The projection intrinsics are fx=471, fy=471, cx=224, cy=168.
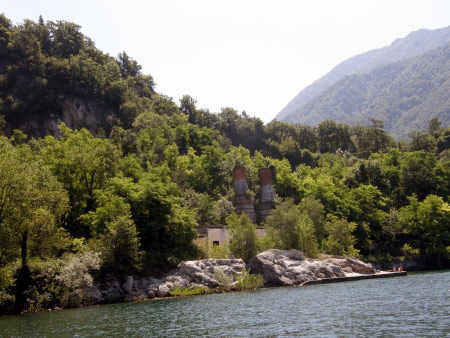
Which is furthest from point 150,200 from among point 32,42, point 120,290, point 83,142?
point 32,42

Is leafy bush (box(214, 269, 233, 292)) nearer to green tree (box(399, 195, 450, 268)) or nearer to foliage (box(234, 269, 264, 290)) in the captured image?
foliage (box(234, 269, 264, 290))

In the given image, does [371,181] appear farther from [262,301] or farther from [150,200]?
[262,301]

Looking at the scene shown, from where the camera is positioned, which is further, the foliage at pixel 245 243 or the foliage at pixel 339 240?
the foliage at pixel 339 240

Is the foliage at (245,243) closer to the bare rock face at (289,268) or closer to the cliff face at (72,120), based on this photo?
the bare rock face at (289,268)

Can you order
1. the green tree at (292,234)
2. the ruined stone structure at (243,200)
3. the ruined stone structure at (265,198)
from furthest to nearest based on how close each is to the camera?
the ruined stone structure at (265,198), the ruined stone structure at (243,200), the green tree at (292,234)

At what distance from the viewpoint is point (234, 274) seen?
137 feet

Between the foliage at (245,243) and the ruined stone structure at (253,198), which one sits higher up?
the ruined stone structure at (253,198)

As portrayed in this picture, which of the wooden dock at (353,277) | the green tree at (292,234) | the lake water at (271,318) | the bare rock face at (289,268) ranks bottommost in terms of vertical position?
the lake water at (271,318)

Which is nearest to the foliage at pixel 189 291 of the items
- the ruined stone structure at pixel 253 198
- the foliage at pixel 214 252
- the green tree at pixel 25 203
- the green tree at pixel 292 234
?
the foliage at pixel 214 252

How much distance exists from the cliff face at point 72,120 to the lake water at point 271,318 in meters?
53.2

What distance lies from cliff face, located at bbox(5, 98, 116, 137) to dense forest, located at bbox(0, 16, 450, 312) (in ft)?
2.22

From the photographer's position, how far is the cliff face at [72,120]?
7769cm

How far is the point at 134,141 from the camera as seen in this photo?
6750 cm

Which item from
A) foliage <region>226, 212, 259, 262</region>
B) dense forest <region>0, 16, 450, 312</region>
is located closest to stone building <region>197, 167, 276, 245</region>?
dense forest <region>0, 16, 450, 312</region>
